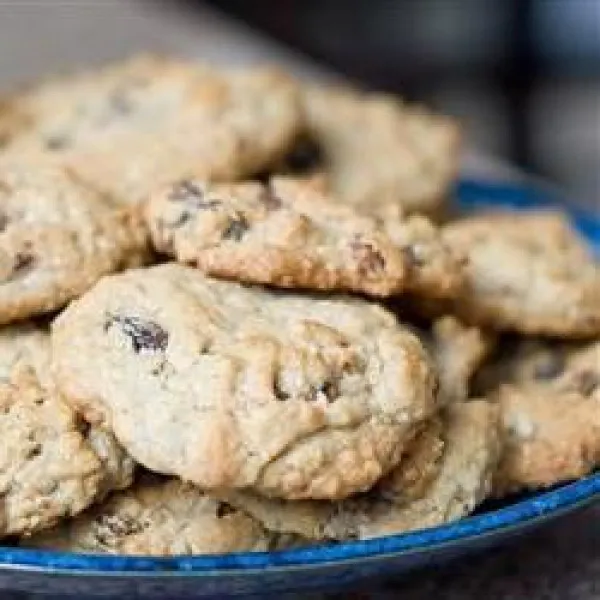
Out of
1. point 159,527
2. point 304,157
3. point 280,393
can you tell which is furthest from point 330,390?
point 304,157

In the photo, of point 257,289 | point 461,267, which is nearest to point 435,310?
point 461,267

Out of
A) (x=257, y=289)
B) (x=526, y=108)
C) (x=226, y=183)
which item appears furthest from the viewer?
(x=526, y=108)

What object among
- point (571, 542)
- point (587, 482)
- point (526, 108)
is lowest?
point (526, 108)

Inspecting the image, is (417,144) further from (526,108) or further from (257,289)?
(526,108)

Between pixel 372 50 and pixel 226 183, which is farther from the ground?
pixel 226 183

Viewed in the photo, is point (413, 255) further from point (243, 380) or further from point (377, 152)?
point (377, 152)
